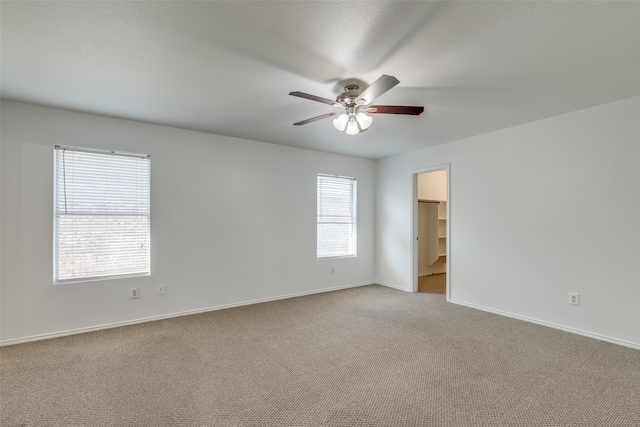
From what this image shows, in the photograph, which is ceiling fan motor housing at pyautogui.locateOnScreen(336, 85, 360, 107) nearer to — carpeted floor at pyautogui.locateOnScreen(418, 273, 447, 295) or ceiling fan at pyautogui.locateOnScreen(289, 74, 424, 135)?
ceiling fan at pyautogui.locateOnScreen(289, 74, 424, 135)

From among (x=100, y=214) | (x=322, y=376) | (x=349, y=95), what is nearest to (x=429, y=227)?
(x=349, y=95)

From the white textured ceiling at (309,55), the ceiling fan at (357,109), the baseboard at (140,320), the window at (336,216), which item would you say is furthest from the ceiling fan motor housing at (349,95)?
the baseboard at (140,320)

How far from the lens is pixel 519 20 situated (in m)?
1.79

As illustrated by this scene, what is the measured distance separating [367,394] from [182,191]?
10.4ft

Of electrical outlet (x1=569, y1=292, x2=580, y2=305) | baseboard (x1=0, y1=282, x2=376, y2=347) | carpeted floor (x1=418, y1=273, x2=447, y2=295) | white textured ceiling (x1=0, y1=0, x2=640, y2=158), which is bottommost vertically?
carpeted floor (x1=418, y1=273, x2=447, y2=295)

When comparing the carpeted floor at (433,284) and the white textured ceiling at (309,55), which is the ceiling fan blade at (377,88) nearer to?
the white textured ceiling at (309,55)

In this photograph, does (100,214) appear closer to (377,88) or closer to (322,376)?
(322,376)

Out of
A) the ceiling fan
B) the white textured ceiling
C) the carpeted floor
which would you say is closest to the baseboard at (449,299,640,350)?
the carpeted floor

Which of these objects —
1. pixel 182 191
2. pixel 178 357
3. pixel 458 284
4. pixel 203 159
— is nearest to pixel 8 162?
pixel 182 191

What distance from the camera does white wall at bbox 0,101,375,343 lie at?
3039 mm

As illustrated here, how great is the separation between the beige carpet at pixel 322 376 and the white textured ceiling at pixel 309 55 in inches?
93.9

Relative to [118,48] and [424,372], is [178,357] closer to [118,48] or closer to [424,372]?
[424,372]

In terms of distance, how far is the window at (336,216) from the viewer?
5.17m

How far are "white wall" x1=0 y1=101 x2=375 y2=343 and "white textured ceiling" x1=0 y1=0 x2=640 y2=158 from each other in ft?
1.28
